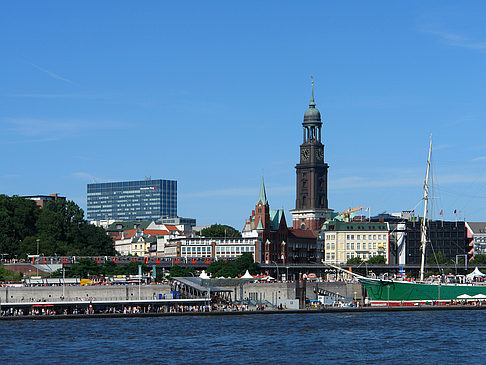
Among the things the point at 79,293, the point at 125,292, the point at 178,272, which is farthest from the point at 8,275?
the point at 125,292

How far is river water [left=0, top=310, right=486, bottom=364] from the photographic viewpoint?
8650 cm

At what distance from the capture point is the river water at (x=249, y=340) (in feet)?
284

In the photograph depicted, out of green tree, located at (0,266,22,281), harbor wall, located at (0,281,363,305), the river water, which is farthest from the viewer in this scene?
green tree, located at (0,266,22,281)

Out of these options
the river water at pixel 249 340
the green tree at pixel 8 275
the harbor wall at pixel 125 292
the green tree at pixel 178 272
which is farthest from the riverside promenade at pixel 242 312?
the green tree at pixel 8 275

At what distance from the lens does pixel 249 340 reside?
9969cm

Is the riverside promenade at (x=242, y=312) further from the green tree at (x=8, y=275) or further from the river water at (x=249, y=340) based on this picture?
the green tree at (x=8, y=275)

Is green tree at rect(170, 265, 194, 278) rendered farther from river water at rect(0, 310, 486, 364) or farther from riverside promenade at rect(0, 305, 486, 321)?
river water at rect(0, 310, 486, 364)

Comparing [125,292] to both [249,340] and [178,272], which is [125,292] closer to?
[178,272]

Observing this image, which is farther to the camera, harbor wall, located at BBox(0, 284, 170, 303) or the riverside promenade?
harbor wall, located at BBox(0, 284, 170, 303)

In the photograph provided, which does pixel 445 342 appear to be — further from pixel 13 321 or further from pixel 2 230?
pixel 2 230

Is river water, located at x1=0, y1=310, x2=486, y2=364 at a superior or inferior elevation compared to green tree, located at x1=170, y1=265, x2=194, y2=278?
inferior

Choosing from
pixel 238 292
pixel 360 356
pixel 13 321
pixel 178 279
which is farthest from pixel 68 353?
pixel 238 292

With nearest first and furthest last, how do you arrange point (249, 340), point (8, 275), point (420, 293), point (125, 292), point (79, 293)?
point (249, 340) → point (79, 293) → point (125, 292) → point (420, 293) → point (8, 275)

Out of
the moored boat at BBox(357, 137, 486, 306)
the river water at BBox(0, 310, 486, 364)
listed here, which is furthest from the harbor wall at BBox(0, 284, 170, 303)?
the moored boat at BBox(357, 137, 486, 306)
